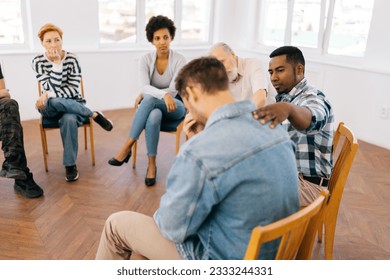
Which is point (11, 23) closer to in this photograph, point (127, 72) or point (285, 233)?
point (127, 72)

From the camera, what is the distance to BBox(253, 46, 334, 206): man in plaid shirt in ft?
5.26

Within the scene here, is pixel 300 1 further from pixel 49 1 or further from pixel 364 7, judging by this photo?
pixel 49 1

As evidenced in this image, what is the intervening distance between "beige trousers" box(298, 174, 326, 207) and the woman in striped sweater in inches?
74.4

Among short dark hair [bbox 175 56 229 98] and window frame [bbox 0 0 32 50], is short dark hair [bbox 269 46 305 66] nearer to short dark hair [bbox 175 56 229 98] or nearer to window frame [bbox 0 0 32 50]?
short dark hair [bbox 175 56 229 98]

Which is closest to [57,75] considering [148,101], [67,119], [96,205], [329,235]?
[67,119]

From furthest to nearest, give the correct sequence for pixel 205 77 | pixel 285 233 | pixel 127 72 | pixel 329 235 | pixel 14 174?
pixel 127 72 < pixel 14 174 < pixel 329 235 < pixel 205 77 < pixel 285 233

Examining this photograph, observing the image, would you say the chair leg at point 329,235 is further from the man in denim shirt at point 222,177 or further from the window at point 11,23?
the window at point 11,23

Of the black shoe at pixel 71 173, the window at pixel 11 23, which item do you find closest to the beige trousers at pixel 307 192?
the black shoe at pixel 71 173

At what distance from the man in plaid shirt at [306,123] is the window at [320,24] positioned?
2848 millimetres

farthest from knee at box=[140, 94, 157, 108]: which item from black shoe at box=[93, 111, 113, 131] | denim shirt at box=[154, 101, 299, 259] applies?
denim shirt at box=[154, 101, 299, 259]

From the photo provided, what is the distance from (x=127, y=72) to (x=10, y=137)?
2574 mm

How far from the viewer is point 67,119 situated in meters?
3.02

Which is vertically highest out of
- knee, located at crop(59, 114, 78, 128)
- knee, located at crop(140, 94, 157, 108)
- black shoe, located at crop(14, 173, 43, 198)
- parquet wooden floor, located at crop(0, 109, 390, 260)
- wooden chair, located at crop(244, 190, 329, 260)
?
wooden chair, located at crop(244, 190, 329, 260)

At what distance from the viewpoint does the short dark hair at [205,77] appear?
3.91 ft
